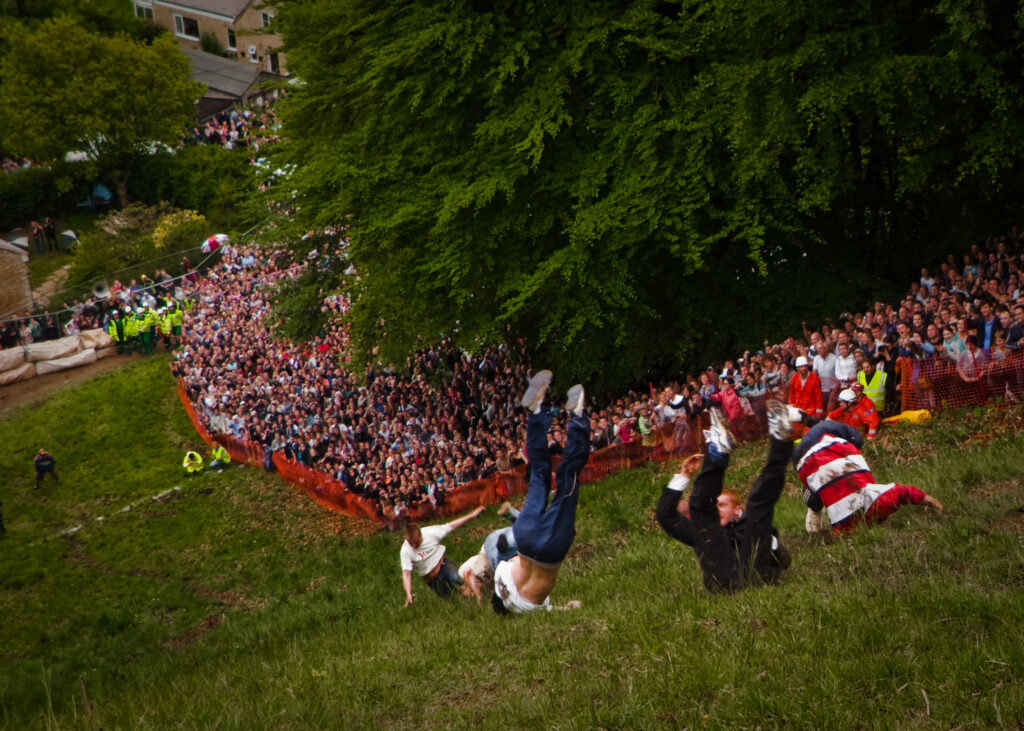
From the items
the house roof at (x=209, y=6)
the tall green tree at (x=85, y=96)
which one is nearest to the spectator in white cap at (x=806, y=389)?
the tall green tree at (x=85, y=96)

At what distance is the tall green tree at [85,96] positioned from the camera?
62.2m

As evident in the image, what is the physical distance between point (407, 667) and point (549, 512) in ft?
5.66

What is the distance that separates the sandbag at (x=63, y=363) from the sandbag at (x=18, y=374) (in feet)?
0.90

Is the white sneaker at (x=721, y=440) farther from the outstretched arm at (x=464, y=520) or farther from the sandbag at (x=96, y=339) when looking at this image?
the sandbag at (x=96, y=339)

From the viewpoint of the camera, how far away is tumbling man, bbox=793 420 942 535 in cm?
852

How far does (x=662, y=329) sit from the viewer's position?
2122cm

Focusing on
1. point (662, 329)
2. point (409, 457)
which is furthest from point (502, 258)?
point (409, 457)

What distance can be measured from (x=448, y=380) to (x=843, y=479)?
19.1 m

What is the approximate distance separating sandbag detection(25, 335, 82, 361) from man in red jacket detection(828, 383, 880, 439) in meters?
36.4

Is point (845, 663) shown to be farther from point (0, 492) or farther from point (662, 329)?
point (0, 492)

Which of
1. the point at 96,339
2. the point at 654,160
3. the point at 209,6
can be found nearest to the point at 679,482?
the point at 654,160

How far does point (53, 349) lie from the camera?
1671 inches

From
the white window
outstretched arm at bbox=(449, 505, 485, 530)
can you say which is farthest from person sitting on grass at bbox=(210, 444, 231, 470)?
the white window

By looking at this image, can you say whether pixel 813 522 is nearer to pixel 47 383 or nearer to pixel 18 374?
pixel 47 383
